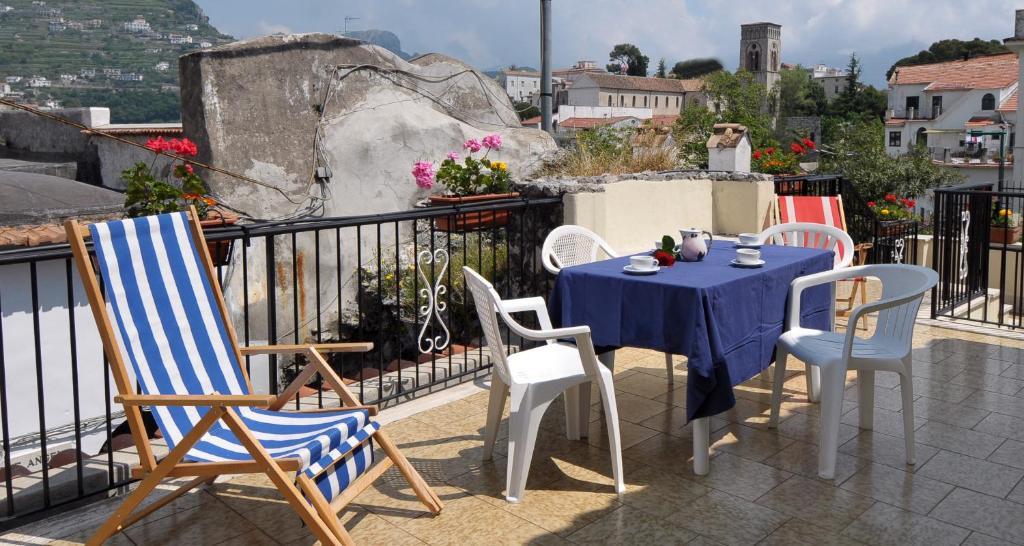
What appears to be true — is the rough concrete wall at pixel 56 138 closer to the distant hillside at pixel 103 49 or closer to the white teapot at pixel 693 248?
the white teapot at pixel 693 248

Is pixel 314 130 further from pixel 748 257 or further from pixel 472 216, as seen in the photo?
pixel 748 257

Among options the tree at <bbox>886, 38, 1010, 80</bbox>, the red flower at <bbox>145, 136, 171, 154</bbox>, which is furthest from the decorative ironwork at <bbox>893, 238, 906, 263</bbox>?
the tree at <bbox>886, 38, 1010, 80</bbox>

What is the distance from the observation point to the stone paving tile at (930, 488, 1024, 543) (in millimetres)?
3092

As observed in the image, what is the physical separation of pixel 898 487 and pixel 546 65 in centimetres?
696

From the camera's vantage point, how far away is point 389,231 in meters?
8.59

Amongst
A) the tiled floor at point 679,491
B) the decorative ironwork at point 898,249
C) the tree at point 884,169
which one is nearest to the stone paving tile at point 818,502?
the tiled floor at point 679,491

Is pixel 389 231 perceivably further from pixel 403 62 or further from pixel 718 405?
pixel 718 405

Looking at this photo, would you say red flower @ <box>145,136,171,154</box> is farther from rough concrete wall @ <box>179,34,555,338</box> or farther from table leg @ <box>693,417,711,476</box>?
table leg @ <box>693,417,711,476</box>

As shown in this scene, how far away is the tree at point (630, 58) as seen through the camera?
111688mm

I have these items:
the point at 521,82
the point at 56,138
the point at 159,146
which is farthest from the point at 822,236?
the point at 521,82

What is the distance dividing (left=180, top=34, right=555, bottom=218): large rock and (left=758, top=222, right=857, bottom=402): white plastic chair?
3.10 metres

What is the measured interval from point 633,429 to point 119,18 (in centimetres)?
6290

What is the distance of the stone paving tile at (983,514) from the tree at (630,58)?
110435 mm

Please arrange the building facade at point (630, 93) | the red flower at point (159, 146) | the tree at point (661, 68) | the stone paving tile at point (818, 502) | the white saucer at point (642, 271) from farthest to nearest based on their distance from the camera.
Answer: the tree at point (661, 68)
the building facade at point (630, 93)
the red flower at point (159, 146)
the white saucer at point (642, 271)
the stone paving tile at point (818, 502)
